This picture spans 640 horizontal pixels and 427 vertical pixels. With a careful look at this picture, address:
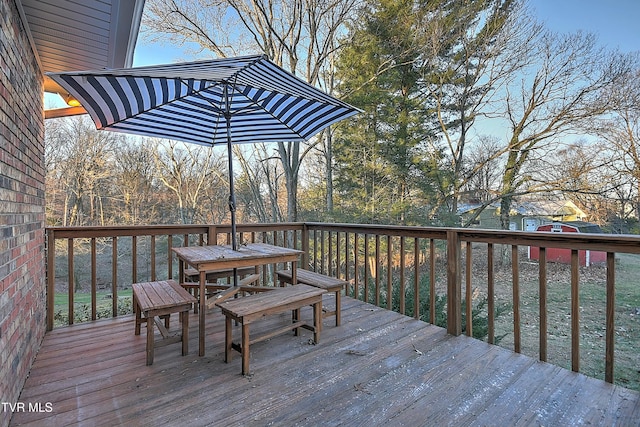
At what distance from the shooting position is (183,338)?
2332mm

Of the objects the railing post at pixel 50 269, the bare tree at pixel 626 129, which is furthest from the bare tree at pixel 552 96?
the railing post at pixel 50 269

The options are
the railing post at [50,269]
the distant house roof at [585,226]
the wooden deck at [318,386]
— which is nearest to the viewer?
the wooden deck at [318,386]

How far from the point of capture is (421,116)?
30.0 feet

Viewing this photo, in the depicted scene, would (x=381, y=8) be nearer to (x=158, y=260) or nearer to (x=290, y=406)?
(x=290, y=406)

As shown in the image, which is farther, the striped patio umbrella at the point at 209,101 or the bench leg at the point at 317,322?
the bench leg at the point at 317,322

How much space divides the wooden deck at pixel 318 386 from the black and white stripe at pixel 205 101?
1.89m

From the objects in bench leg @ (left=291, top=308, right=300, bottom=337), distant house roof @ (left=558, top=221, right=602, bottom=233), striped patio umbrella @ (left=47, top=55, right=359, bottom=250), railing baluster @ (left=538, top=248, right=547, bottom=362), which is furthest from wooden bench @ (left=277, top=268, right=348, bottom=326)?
distant house roof @ (left=558, top=221, right=602, bottom=233)

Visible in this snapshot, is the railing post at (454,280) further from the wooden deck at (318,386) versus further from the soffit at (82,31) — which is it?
the soffit at (82,31)

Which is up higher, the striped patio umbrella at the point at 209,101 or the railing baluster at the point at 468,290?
the striped patio umbrella at the point at 209,101

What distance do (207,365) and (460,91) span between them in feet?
32.4

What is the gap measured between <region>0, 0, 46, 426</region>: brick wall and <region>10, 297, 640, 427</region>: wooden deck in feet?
0.76

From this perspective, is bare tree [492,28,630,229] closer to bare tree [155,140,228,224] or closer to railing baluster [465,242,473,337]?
railing baluster [465,242,473,337]

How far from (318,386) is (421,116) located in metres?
8.73

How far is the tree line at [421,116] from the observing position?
7.88m
